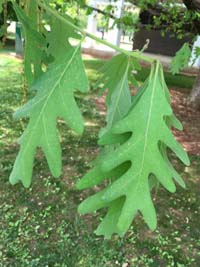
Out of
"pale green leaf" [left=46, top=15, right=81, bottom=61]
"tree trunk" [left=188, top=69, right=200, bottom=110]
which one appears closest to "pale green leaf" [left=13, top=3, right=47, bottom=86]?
"pale green leaf" [left=46, top=15, right=81, bottom=61]

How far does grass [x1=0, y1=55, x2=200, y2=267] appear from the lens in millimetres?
2922

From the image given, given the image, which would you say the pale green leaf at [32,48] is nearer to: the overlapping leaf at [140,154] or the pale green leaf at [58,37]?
the pale green leaf at [58,37]

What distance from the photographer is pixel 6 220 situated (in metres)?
3.27

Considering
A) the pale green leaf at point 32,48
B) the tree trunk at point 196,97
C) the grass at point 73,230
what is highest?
the pale green leaf at point 32,48

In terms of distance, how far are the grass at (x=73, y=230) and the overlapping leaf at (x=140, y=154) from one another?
6.64 ft

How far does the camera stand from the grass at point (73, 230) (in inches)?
115

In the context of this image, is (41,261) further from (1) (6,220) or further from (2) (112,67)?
(2) (112,67)

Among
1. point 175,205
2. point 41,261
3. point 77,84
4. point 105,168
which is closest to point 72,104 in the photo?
point 77,84

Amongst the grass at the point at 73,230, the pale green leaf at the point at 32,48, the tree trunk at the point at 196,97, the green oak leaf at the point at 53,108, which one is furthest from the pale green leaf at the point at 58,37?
the tree trunk at the point at 196,97

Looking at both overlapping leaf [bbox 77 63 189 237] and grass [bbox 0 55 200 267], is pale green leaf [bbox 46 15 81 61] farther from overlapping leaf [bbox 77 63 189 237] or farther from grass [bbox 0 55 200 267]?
grass [bbox 0 55 200 267]

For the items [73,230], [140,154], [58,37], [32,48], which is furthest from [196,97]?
[140,154]

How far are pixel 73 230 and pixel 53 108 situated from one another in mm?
2404

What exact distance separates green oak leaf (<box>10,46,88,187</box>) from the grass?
205 centimetres

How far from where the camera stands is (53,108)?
95 centimetres
